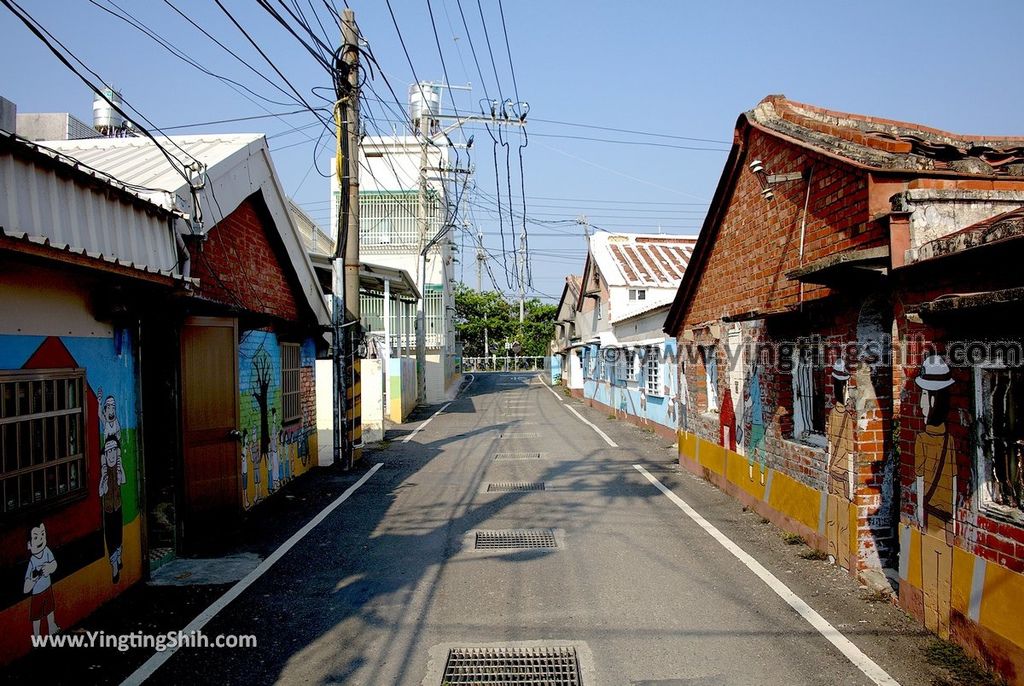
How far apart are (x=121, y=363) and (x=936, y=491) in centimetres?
715

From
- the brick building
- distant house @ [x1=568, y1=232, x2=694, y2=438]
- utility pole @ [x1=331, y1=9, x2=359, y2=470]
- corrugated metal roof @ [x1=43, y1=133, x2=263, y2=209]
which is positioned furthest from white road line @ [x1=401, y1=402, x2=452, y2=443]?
corrugated metal roof @ [x1=43, y1=133, x2=263, y2=209]

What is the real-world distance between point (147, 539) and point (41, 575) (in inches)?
73.1

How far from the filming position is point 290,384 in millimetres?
13289

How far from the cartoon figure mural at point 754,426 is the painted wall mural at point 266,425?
23.2 ft

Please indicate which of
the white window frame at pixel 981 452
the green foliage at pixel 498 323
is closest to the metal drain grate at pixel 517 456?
the white window frame at pixel 981 452

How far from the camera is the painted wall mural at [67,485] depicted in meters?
5.22

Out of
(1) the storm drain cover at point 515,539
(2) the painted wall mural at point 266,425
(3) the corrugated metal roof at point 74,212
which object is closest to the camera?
(3) the corrugated metal roof at point 74,212

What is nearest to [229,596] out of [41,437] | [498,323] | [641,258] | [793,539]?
[41,437]

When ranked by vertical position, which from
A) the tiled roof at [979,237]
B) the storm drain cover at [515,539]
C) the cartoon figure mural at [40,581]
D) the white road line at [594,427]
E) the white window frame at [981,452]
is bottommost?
the white road line at [594,427]

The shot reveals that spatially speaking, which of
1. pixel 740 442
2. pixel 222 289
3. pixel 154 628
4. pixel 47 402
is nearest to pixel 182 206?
pixel 222 289

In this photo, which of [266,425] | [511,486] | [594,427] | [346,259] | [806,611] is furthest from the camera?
[594,427]

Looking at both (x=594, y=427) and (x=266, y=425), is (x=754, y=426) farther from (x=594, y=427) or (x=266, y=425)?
(x=594, y=427)

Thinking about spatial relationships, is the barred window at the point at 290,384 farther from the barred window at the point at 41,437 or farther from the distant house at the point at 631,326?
the distant house at the point at 631,326

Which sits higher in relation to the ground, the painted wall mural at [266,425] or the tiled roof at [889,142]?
the tiled roof at [889,142]
